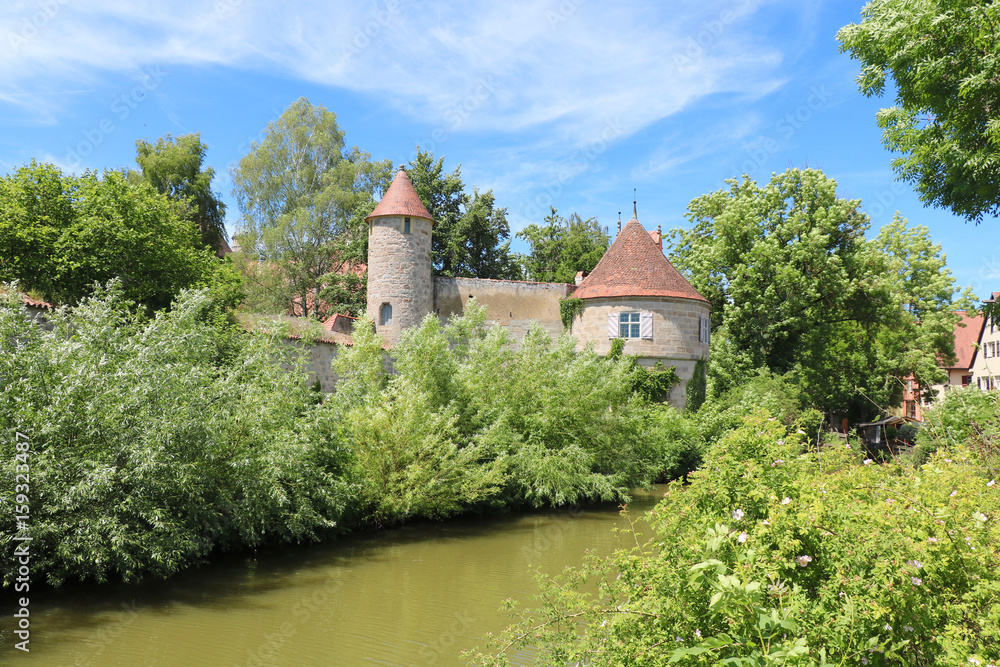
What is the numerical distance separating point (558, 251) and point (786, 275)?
19177 millimetres

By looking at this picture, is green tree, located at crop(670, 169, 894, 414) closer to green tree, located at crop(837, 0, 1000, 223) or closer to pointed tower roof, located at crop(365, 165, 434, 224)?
pointed tower roof, located at crop(365, 165, 434, 224)

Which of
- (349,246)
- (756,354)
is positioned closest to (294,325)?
(349,246)

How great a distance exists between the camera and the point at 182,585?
10016mm

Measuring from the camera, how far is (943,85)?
32.9 feet

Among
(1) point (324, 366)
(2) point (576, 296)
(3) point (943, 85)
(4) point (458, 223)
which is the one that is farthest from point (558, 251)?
(3) point (943, 85)

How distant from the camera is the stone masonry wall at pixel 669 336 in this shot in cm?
2531

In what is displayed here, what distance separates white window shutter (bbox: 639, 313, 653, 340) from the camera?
25.3 m

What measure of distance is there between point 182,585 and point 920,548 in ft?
31.5

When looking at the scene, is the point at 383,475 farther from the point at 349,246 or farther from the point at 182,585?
the point at 349,246

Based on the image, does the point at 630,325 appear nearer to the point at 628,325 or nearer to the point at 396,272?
the point at 628,325


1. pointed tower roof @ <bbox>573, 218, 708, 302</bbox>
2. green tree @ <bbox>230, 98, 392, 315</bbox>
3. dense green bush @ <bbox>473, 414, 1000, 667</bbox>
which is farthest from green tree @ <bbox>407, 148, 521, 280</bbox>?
dense green bush @ <bbox>473, 414, 1000, 667</bbox>

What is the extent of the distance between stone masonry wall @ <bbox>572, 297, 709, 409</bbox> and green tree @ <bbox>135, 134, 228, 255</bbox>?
17.9 metres

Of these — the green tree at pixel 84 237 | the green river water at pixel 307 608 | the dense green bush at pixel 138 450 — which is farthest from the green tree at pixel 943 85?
the green tree at pixel 84 237

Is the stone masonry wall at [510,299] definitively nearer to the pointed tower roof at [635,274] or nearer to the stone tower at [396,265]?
the stone tower at [396,265]
